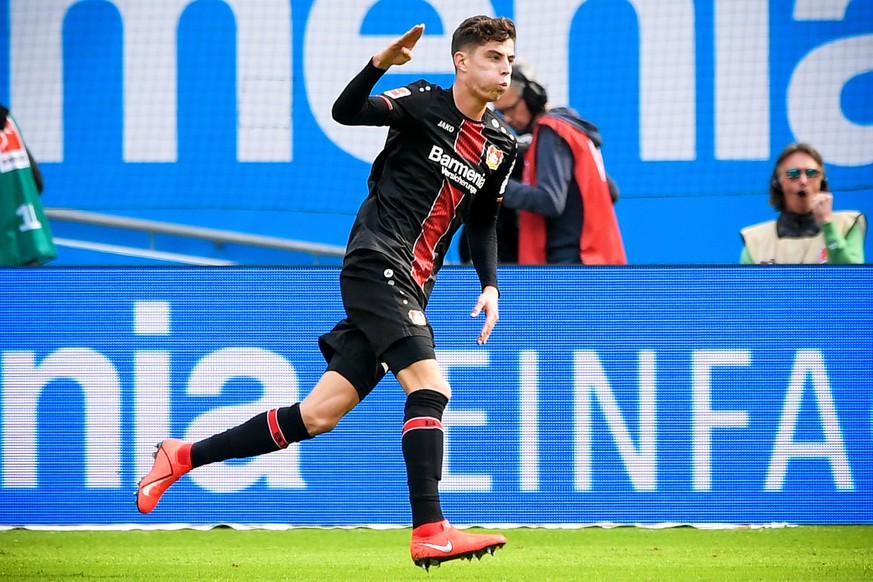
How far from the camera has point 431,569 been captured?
5.39 metres

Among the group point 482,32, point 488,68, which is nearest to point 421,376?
point 488,68

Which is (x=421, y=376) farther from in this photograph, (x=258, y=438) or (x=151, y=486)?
(x=151, y=486)

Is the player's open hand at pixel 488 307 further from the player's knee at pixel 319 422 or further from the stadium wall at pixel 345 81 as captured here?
the stadium wall at pixel 345 81

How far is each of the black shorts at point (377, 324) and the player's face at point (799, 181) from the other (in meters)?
2.86

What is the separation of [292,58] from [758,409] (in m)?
4.18

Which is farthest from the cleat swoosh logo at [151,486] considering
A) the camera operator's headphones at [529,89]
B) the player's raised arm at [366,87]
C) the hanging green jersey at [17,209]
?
the camera operator's headphones at [529,89]

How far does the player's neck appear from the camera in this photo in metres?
4.90

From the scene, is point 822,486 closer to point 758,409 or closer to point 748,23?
point 758,409

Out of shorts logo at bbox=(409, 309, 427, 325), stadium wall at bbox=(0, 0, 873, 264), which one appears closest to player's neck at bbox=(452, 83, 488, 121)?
shorts logo at bbox=(409, 309, 427, 325)

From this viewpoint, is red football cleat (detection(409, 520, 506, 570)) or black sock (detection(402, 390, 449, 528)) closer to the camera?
red football cleat (detection(409, 520, 506, 570))

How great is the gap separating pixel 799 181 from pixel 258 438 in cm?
340

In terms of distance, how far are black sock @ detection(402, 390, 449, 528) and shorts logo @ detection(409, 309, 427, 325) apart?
245 millimetres

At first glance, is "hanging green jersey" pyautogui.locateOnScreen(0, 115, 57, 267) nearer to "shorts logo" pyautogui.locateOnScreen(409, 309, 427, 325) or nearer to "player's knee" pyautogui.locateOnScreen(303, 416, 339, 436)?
"player's knee" pyautogui.locateOnScreen(303, 416, 339, 436)

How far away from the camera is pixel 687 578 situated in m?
5.02
